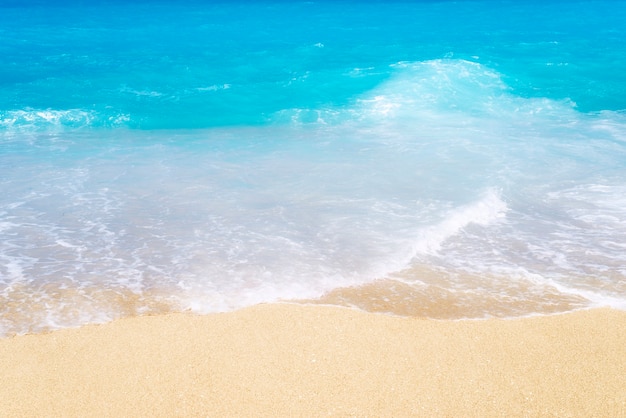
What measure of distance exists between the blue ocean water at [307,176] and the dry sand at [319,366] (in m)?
0.54

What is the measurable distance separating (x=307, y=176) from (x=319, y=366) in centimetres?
682

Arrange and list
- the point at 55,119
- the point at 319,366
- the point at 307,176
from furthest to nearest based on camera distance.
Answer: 1. the point at 55,119
2. the point at 307,176
3. the point at 319,366

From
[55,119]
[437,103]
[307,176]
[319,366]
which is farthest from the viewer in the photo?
[437,103]

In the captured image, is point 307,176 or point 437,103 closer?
point 307,176

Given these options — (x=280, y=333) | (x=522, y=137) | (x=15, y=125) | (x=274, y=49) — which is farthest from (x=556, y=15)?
(x=280, y=333)

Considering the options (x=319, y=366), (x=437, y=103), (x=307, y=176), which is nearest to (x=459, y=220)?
(x=307, y=176)

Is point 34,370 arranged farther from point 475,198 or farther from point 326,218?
point 475,198

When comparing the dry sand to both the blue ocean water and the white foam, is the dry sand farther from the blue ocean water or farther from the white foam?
the white foam

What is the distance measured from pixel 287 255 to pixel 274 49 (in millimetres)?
22067

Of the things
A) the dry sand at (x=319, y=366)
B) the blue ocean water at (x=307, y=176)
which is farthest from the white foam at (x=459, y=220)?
the dry sand at (x=319, y=366)

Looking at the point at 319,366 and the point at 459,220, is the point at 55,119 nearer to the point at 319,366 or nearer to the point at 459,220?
the point at 459,220

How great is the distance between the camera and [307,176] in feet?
41.0

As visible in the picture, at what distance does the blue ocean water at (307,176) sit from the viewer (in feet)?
26.5

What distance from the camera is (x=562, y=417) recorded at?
5.43 metres
